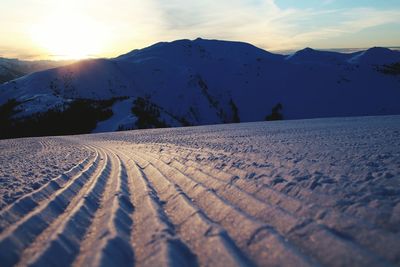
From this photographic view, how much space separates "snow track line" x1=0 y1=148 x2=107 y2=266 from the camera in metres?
3.12

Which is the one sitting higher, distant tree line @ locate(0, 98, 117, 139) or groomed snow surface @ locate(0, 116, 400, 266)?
groomed snow surface @ locate(0, 116, 400, 266)

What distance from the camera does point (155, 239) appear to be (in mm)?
3406

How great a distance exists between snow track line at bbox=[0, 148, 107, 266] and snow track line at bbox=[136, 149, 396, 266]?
2.24m

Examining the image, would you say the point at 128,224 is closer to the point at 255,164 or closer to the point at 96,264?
the point at 96,264

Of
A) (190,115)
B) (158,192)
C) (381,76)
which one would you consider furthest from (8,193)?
(381,76)

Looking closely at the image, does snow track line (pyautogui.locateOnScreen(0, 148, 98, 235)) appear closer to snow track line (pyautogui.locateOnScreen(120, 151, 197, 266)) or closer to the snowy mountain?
snow track line (pyautogui.locateOnScreen(120, 151, 197, 266))

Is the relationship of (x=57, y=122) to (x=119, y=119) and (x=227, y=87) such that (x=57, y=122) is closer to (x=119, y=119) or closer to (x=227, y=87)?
(x=119, y=119)

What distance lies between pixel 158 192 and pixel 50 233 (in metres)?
2.23

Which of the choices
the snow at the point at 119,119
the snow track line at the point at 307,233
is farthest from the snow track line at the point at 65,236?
the snow at the point at 119,119

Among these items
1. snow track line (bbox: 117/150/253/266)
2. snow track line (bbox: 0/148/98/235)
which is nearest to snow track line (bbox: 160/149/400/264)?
snow track line (bbox: 117/150/253/266)

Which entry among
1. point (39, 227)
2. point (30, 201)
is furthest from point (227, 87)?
point (39, 227)

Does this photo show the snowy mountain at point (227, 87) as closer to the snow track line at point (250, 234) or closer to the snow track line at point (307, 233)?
the snow track line at point (250, 234)

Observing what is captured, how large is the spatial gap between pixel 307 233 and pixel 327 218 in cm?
44

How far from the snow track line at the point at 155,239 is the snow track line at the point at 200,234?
9 cm
